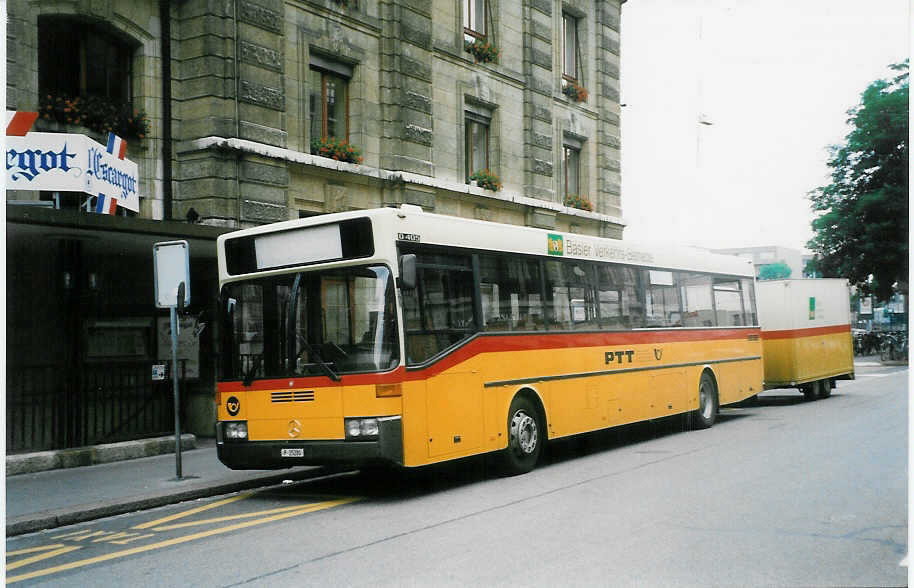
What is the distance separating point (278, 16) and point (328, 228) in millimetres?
8584

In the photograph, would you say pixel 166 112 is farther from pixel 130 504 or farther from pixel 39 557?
pixel 39 557

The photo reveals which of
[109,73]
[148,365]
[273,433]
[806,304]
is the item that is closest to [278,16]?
[109,73]

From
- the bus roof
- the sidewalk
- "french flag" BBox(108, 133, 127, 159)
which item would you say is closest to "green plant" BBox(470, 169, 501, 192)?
the bus roof

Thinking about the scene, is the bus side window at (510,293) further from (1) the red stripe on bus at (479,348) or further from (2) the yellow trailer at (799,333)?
(2) the yellow trailer at (799,333)

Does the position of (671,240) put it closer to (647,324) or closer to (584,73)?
(647,324)

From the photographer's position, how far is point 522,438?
37.1 feet

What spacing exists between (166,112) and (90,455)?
619 cm

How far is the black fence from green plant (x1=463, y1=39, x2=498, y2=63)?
1166cm

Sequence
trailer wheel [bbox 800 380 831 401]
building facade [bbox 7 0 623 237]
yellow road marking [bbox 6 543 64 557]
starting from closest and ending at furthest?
1. yellow road marking [bbox 6 543 64 557]
2. building facade [bbox 7 0 623 237]
3. trailer wheel [bbox 800 380 831 401]

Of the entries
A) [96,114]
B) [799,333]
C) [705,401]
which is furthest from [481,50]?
[96,114]

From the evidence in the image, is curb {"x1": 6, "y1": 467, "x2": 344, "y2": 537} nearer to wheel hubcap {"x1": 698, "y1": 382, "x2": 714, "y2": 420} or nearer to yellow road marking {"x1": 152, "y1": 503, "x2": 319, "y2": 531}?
yellow road marking {"x1": 152, "y1": 503, "x2": 319, "y2": 531}

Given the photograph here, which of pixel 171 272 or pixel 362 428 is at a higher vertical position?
pixel 171 272

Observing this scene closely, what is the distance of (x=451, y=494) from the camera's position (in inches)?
388

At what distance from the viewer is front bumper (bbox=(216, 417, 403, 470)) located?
9281mm
